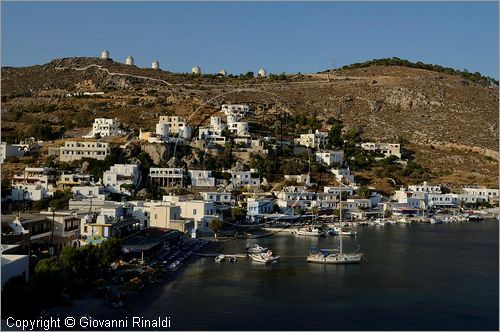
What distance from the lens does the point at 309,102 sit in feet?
133

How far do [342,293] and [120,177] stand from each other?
557 inches

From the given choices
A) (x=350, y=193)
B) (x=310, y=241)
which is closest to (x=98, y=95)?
(x=350, y=193)

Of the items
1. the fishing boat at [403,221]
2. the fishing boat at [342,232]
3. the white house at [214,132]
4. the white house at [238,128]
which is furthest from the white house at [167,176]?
the fishing boat at [403,221]

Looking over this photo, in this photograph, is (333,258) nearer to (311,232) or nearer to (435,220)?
(311,232)

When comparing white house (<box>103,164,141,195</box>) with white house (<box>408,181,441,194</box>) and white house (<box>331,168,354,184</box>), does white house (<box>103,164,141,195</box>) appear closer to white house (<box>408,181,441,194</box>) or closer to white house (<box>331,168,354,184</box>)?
white house (<box>331,168,354,184</box>)

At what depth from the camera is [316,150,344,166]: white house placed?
97.2ft

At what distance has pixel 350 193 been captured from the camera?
2683 cm

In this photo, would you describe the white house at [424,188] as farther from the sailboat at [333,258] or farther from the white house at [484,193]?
the sailboat at [333,258]

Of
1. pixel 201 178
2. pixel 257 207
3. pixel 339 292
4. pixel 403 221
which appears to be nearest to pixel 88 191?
pixel 201 178

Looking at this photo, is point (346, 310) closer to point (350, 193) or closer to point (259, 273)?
point (259, 273)

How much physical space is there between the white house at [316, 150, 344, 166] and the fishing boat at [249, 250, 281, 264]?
14.8 meters

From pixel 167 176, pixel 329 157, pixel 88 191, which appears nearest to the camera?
pixel 88 191

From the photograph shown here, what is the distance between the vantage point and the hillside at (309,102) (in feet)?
111

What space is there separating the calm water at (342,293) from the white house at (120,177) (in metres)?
8.00
